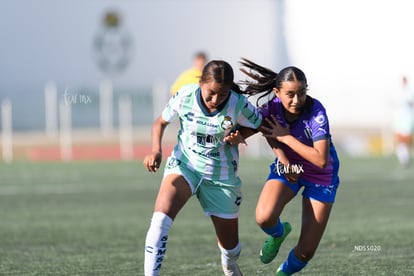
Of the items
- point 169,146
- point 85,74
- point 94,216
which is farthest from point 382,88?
point 94,216

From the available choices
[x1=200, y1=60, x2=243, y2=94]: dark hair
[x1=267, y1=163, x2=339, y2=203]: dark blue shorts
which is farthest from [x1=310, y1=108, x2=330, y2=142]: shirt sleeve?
[x1=200, y1=60, x2=243, y2=94]: dark hair

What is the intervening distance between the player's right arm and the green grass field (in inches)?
59.4

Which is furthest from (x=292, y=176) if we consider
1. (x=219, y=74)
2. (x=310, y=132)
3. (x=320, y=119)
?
(x=219, y=74)

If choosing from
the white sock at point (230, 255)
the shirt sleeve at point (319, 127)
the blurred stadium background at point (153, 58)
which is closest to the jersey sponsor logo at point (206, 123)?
the shirt sleeve at point (319, 127)

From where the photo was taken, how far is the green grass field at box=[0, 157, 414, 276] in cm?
917

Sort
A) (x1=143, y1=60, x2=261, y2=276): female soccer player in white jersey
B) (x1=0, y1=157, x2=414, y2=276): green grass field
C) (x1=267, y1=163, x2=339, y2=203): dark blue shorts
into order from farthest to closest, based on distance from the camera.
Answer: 1. (x1=0, y1=157, x2=414, y2=276): green grass field
2. (x1=267, y1=163, x2=339, y2=203): dark blue shorts
3. (x1=143, y1=60, x2=261, y2=276): female soccer player in white jersey

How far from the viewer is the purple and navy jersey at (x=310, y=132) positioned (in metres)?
7.73

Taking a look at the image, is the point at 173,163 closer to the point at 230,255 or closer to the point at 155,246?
the point at 155,246

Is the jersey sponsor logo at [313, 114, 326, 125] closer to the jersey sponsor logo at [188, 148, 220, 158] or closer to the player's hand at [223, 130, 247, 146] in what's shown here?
the player's hand at [223, 130, 247, 146]

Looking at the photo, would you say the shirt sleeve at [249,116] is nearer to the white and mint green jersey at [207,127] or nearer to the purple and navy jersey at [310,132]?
the white and mint green jersey at [207,127]

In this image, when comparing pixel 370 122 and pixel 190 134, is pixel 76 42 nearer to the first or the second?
pixel 370 122

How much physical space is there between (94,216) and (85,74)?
2123 centimetres

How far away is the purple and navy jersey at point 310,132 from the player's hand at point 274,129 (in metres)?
0.04

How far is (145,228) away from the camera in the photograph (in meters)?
12.4
